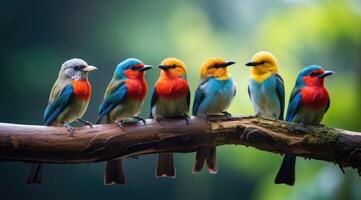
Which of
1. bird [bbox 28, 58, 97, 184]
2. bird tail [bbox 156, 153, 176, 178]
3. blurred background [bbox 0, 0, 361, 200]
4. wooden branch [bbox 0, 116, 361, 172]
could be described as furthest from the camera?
blurred background [bbox 0, 0, 361, 200]

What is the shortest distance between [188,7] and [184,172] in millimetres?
1532

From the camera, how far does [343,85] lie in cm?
429

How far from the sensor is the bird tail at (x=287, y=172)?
8.16ft

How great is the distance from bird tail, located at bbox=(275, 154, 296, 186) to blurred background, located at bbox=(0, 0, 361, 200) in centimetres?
223

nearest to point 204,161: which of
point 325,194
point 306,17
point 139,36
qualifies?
point 325,194

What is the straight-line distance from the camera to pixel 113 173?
2428mm

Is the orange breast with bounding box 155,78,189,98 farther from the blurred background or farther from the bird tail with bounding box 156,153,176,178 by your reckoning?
the blurred background

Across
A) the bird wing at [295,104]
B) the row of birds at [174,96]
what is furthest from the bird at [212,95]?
the bird wing at [295,104]

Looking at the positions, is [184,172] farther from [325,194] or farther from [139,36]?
[325,194]

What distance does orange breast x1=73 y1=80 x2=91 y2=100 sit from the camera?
92.7 inches

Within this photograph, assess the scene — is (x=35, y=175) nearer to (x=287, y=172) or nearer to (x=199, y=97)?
(x=199, y=97)

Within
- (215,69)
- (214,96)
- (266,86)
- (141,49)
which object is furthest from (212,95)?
(141,49)

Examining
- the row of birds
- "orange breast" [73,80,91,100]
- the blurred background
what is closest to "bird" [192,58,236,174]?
the row of birds

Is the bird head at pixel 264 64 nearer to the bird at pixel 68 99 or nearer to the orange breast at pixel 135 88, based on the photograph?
the orange breast at pixel 135 88
